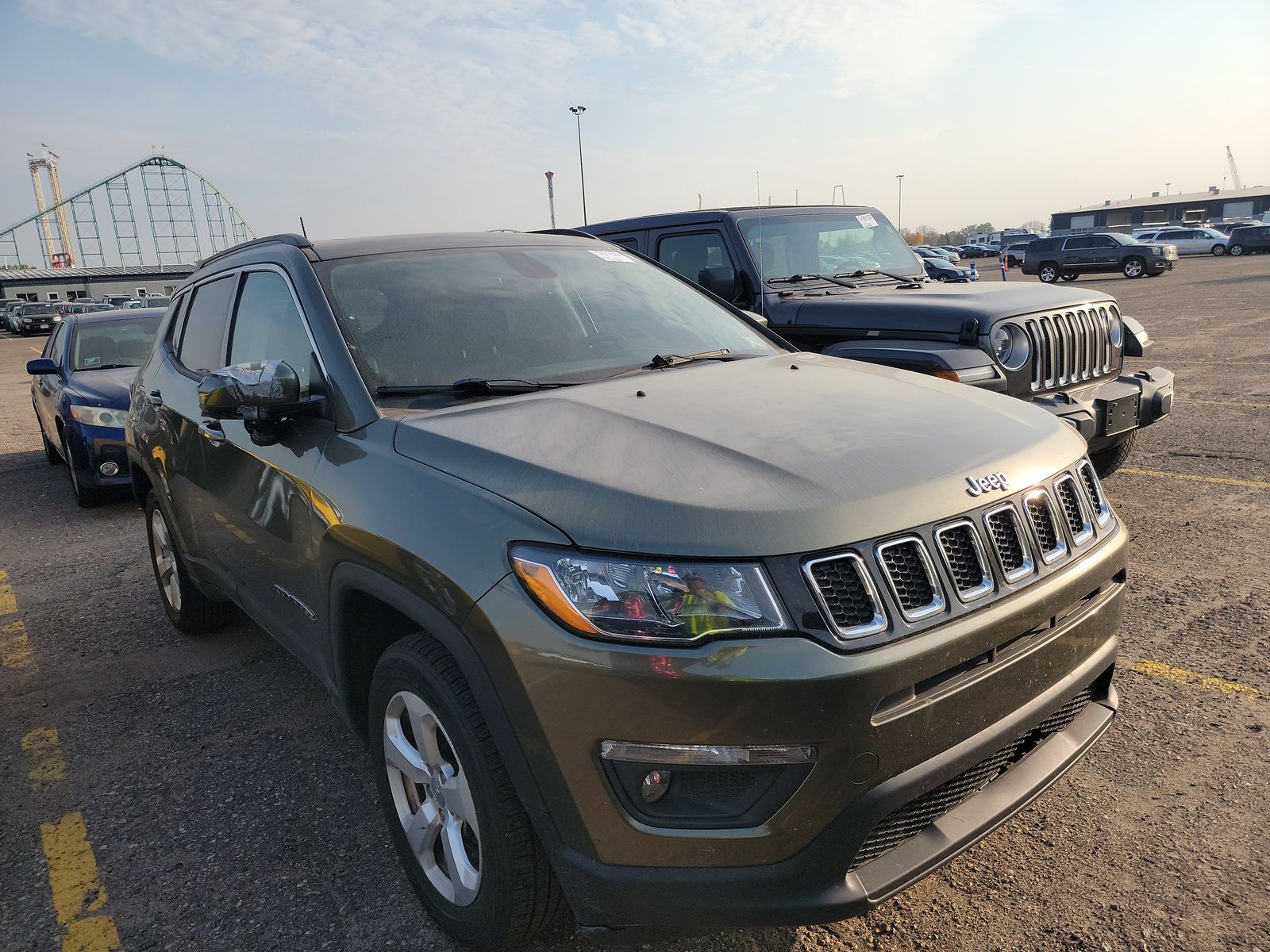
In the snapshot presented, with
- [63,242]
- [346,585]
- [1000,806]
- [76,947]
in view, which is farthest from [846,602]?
[63,242]

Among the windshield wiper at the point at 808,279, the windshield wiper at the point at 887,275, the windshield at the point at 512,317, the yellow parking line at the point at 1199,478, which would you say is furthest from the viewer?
the windshield wiper at the point at 887,275

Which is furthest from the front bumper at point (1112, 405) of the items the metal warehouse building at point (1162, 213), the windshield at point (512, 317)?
the metal warehouse building at point (1162, 213)

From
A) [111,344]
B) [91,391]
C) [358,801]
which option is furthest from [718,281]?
[111,344]

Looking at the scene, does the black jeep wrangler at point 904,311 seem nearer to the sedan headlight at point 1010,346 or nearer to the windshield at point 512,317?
the sedan headlight at point 1010,346

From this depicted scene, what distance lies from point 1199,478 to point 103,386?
8426 mm

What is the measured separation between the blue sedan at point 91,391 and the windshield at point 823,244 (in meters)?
4.30

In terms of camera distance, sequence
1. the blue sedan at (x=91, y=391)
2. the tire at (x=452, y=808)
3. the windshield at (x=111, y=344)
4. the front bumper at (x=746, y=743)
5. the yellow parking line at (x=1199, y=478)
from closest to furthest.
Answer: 1. the front bumper at (x=746, y=743)
2. the tire at (x=452, y=808)
3. the yellow parking line at (x=1199, y=478)
4. the blue sedan at (x=91, y=391)
5. the windshield at (x=111, y=344)

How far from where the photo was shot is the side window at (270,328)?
294cm

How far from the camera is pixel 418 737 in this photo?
2316 mm

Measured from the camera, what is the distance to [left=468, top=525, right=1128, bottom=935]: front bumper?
1766 mm

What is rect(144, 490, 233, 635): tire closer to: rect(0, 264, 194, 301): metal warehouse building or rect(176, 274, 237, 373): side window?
rect(176, 274, 237, 373): side window

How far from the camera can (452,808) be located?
2.24 metres

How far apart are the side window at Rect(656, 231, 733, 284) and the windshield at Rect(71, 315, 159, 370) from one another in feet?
15.7

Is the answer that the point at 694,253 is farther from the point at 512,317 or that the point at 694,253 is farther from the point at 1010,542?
the point at 1010,542
